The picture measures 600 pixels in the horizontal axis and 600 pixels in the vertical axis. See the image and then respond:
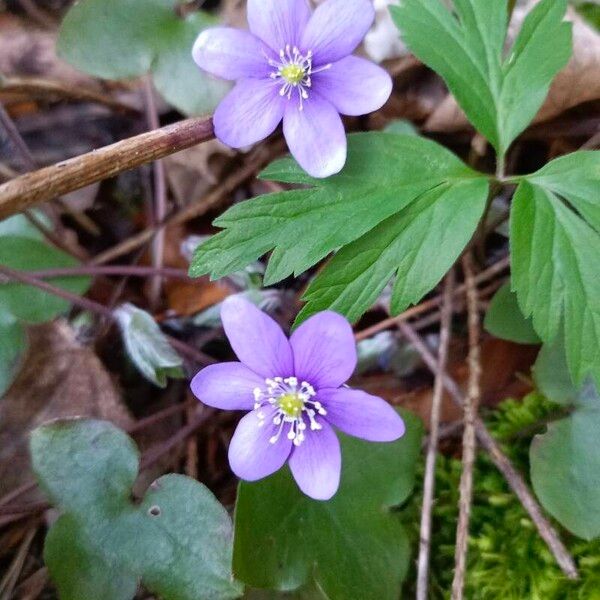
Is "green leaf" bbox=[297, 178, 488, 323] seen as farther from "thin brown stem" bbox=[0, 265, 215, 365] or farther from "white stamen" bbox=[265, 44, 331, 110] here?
"thin brown stem" bbox=[0, 265, 215, 365]

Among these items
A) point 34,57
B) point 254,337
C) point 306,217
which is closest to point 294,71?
point 306,217

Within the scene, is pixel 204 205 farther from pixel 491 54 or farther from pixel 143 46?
pixel 491 54

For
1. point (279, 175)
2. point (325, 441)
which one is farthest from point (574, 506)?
point (279, 175)

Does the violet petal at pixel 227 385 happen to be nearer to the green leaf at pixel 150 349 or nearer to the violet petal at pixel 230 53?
the green leaf at pixel 150 349

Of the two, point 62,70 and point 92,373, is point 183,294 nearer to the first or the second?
point 92,373

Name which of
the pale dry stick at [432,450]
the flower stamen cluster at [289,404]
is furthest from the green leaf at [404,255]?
the pale dry stick at [432,450]

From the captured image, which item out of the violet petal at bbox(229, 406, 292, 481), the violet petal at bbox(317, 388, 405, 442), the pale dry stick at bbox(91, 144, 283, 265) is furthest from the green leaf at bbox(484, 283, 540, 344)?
the pale dry stick at bbox(91, 144, 283, 265)
